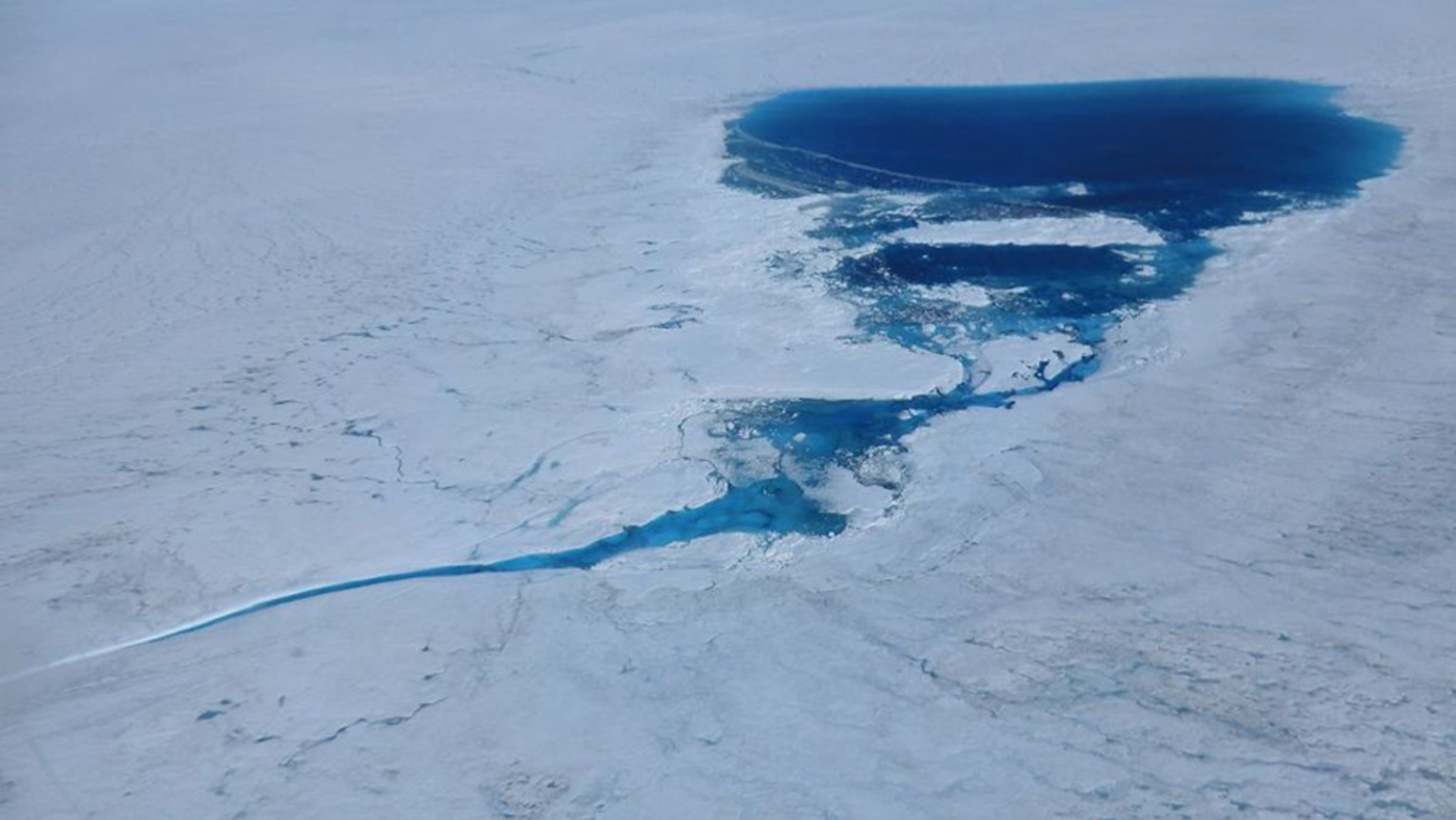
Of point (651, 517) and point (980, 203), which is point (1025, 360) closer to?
point (651, 517)

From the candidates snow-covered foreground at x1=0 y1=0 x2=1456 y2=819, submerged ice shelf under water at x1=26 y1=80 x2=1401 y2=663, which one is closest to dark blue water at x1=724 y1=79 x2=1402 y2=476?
submerged ice shelf under water at x1=26 y1=80 x2=1401 y2=663

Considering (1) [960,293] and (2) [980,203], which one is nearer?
(1) [960,293]

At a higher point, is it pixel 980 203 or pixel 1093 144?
pixel 1093 144

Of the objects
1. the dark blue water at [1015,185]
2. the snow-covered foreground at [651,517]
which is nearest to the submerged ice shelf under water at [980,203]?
the dark blue water at [1015,185]

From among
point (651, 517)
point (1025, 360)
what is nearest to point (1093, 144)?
point (1025, 360)

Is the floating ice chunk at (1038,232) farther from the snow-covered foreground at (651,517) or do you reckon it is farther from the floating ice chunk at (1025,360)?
the floating ice chunk at (1025,360)

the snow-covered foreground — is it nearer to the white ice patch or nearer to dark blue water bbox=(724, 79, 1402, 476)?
dark blue water bbox=(724, 79, 1402, 476)

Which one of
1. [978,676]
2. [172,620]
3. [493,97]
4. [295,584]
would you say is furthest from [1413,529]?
[493,97]
